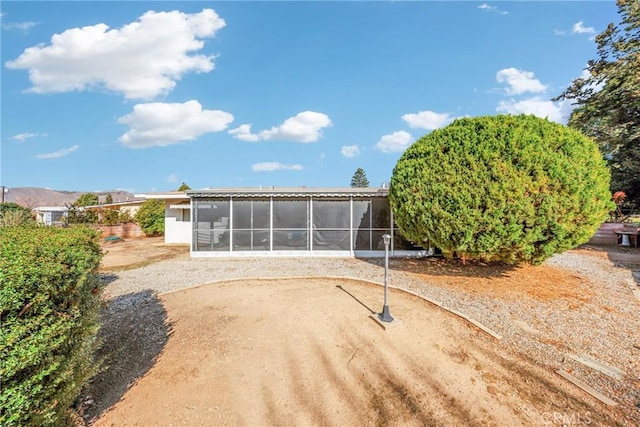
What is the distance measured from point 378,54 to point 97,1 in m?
10.9

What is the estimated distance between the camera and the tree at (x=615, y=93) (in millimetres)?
11539

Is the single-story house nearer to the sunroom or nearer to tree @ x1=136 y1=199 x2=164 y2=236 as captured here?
the sunroom

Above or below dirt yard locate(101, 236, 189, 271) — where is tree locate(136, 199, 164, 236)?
above

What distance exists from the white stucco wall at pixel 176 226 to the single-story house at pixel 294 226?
18.0 feet

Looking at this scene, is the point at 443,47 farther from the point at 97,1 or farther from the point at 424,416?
the point at 424,416

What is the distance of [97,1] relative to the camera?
7.50 meters

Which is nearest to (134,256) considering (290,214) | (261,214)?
(261,214)

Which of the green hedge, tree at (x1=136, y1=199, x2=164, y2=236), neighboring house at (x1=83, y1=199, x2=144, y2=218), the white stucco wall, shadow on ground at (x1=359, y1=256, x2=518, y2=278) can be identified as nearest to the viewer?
the green hedge

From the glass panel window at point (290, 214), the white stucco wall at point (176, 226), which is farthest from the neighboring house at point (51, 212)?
the glass panel window at point (290, 214)

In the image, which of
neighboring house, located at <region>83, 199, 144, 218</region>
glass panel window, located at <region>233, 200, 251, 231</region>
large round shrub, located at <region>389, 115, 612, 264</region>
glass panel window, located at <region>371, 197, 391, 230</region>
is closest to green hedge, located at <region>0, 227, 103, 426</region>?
large round shrub, located at <region>389, 115, 612, 264</region>

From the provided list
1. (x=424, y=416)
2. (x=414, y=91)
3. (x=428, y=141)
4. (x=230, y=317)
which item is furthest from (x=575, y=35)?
(x=230, y=317)

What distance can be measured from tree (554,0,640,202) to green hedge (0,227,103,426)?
18.4m

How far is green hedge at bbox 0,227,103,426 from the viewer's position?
1825 mm

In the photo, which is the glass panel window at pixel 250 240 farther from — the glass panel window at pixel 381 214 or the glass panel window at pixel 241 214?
the glass panel window at pixel 381 214
